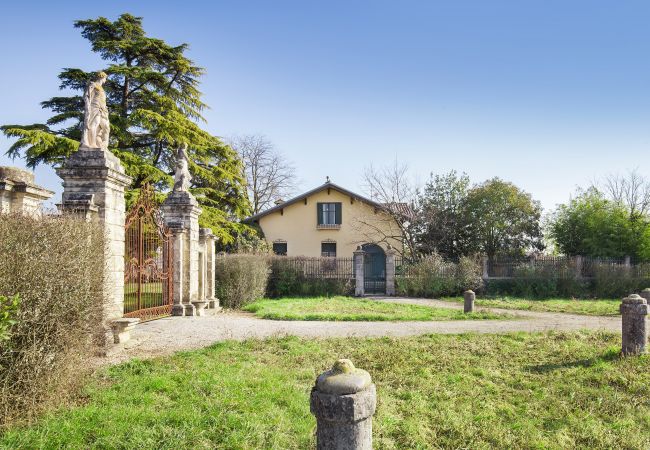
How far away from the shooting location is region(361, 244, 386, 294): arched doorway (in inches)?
845

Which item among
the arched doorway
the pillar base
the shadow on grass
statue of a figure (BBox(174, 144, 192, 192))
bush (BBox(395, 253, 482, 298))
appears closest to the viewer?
the shadow on grass

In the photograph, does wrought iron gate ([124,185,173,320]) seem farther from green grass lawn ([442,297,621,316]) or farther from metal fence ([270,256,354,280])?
green grass lawn ([442,297,621,316])

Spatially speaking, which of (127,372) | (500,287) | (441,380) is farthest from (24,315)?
(500,287)

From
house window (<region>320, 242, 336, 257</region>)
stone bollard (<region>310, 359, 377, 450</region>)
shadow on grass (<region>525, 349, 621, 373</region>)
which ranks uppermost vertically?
house window (<region>320, 242, 336, 257</region>)

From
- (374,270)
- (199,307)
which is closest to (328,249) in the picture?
(374,270)

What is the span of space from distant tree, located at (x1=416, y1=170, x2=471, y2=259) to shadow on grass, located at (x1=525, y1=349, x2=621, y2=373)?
20138 millimetres

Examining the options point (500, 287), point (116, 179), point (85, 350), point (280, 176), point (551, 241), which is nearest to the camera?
point (85, 350)

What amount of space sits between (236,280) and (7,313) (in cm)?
1223

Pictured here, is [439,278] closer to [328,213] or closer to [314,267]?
[314,267]

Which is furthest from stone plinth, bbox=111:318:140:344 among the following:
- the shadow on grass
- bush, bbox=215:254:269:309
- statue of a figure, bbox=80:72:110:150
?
bush, bbox=215:254:269:309

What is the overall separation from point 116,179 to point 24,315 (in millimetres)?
4272

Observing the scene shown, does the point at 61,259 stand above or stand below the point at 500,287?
above

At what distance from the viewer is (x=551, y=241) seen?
28.5 metres

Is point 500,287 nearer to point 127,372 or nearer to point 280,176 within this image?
point 127,372
